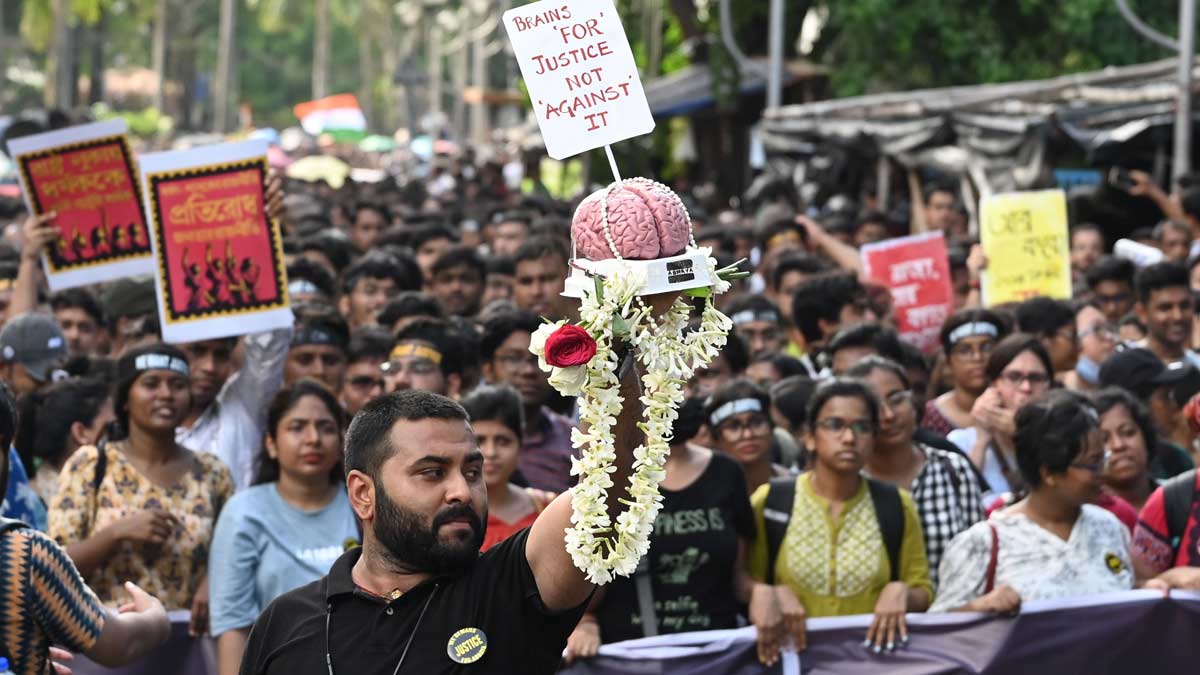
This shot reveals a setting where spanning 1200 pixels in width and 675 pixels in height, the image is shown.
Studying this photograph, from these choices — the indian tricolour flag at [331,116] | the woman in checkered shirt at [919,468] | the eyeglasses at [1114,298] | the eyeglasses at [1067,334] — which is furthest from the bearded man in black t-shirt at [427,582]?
the indian tricolour flag at [331,116]

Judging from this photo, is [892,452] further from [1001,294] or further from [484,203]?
[484,203]

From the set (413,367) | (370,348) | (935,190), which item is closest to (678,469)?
(413,367)

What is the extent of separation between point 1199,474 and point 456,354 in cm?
314

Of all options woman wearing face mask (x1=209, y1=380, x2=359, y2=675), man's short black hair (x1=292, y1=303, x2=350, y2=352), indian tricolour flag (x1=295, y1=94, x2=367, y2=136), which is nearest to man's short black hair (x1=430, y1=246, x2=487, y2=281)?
man's short black hair (x1=292, y1=303, x2=350, y2=352)

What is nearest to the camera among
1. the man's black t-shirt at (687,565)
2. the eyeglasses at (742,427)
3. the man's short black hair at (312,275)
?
the man's black t-shirt at (687,565)

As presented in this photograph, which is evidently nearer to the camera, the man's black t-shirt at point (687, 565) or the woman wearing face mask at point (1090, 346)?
the man's black t-shirt at point (687, 565)

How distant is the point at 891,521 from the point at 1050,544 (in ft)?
1.74

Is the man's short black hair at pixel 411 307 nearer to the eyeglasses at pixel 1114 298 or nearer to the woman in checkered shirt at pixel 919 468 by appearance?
the woman in checkered shirt at pixel 919 468

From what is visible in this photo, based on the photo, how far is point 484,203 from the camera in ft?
72.2

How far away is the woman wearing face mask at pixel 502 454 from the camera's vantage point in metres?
6.36

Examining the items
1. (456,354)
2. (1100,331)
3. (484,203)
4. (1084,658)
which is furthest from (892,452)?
(484,203)

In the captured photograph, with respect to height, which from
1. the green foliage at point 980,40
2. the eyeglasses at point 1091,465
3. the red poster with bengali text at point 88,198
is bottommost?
the eyeglasses at point 1091,465

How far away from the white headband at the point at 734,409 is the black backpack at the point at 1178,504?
1.63 metres

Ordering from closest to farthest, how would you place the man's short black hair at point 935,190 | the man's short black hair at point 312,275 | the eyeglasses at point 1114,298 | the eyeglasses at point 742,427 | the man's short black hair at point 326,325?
the eyeglasses at point 742,427 → the man's short black hair at point 326,325 → the man's short black hair at point 312,275 → the eyeglasses at point 1114,298 → the man's short black hair at point 935,190
